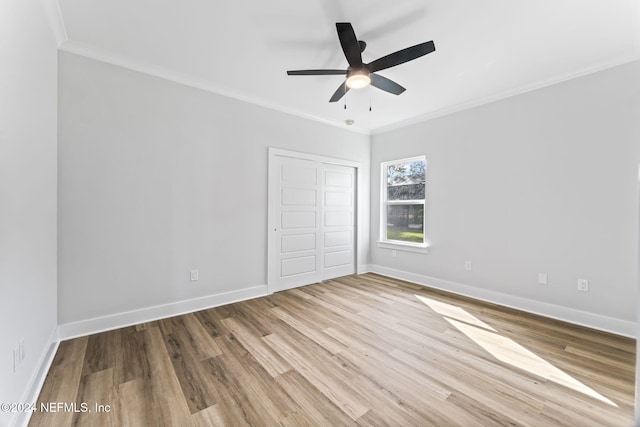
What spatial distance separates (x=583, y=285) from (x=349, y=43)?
11.1ft

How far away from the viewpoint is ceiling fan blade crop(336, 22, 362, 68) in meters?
1.84

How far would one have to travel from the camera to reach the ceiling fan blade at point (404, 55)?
196cm

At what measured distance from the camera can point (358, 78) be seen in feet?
7.66

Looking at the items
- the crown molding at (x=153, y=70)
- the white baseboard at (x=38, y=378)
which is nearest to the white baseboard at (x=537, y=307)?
the crown molding at (x=153, y=70)

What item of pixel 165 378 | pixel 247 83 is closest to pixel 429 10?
pixel 247 83

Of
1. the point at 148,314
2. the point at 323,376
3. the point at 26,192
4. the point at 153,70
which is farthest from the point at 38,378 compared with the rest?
the point at 153,70

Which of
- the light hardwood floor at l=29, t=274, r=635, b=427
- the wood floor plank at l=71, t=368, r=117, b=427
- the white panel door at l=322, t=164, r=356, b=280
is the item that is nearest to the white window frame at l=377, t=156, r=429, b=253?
the white panel door at l=322, t=164, r=356, b=280

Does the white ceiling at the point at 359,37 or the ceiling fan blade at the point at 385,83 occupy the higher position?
the white ceiling at the point at 359,37

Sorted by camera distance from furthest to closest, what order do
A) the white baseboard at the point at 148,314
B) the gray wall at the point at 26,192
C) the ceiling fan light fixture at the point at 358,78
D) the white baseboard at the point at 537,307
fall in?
the white baseboard at the point at 537,307 → the white baseboard at the point at 148,314 → the ceiling fan light fixture at the point at 358,78 → the gray wall at the point at 26,192

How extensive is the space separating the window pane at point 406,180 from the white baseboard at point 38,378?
15.0 feet

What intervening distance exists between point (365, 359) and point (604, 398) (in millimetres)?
1522

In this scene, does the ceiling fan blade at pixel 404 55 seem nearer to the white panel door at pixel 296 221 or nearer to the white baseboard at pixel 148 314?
the white panel door at pixel 296 221

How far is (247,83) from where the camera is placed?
313 cm

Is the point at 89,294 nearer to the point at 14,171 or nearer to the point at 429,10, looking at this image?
the point at 14,171
